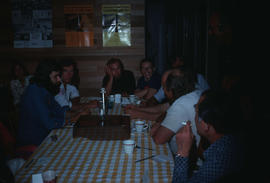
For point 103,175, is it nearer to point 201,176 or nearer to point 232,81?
point 201,176

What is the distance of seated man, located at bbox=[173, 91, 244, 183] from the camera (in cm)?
109

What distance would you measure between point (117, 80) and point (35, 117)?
1.77 metres

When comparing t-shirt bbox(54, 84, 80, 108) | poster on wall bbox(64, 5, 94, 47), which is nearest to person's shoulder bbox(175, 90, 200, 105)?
t-shirt bbox(54, 84, 80, 108)

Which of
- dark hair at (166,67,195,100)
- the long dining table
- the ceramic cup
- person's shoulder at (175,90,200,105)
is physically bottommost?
the long dining table

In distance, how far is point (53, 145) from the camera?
66.2 inches

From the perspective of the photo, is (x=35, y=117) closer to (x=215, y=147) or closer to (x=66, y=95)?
(x=66, y=95)

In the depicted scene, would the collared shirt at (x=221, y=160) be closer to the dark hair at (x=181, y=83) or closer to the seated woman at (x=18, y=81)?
the dark hair at (x=181, y=83)

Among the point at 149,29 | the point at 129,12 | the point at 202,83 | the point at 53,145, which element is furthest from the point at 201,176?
the point at 149,29

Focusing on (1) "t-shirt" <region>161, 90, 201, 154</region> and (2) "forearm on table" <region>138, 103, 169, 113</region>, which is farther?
(2) "forearm on table" <region>138, 103, 169, 113</region>

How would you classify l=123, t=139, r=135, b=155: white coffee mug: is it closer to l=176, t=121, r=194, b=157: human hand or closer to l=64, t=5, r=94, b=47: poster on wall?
l=176, t=121, r=194, b=157: human hand

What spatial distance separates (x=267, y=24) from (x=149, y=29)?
325 centimetres

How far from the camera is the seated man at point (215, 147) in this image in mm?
1094

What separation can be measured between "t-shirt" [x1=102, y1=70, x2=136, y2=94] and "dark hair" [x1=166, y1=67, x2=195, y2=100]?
1885 millimetres

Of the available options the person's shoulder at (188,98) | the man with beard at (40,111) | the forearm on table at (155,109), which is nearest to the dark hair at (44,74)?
the man with beard at (40,111)
